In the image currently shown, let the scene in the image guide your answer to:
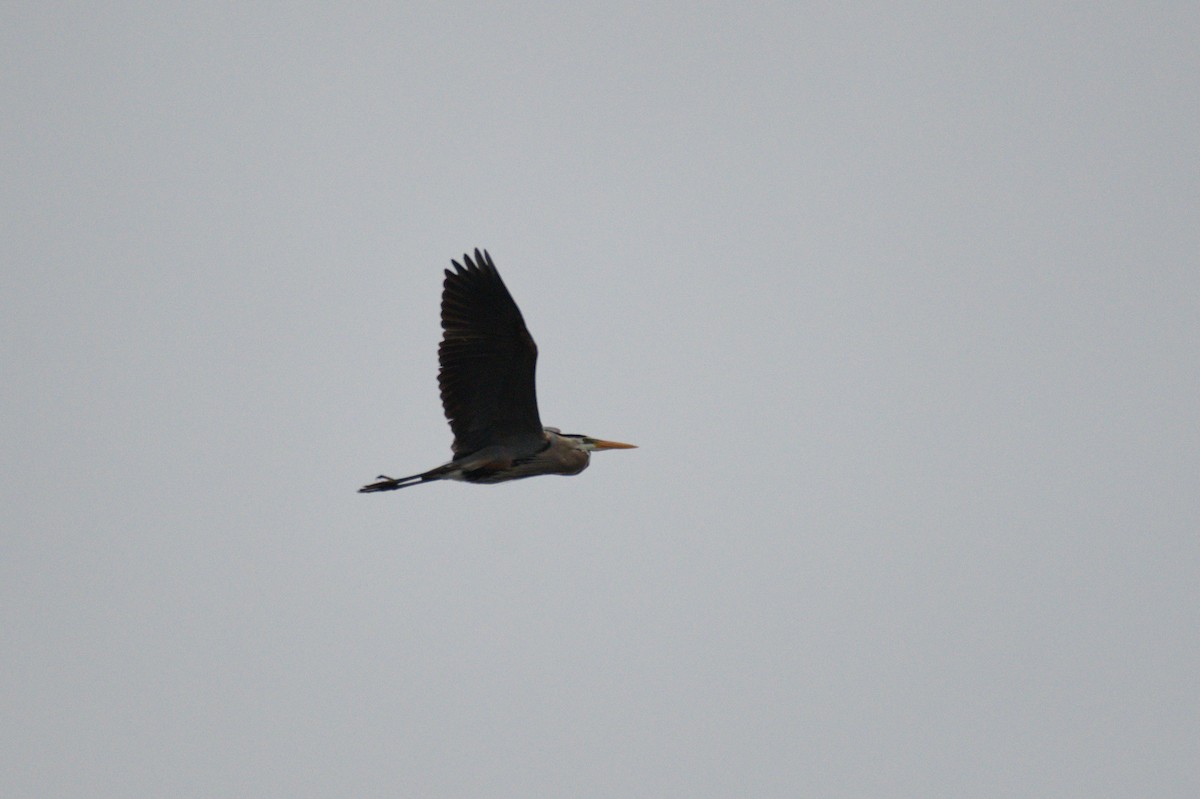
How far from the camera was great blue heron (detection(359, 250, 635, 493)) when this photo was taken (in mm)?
9812

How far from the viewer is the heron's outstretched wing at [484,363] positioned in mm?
9789

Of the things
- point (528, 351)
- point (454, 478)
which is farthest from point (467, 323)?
point (454, 478)

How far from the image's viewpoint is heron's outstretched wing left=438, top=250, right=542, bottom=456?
9.79 m

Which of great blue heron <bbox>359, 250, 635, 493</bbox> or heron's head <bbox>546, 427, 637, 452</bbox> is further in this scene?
heron's head <bbox>546, 427, 637, 452</bbox>

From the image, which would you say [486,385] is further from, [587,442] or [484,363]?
[587,442]

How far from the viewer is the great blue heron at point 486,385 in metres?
9.81

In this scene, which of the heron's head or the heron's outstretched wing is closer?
the heron's outstretched wing

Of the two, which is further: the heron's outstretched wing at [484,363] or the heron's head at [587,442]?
the heron's head at [587,442]

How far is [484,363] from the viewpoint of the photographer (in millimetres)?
10016

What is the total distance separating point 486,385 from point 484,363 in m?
0.20

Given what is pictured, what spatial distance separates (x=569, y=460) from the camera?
10.9 meters

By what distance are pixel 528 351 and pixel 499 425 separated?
75 cm

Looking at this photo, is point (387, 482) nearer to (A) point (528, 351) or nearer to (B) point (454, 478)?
(B) point (454, 478)

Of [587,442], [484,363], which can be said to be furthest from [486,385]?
[587,442]
